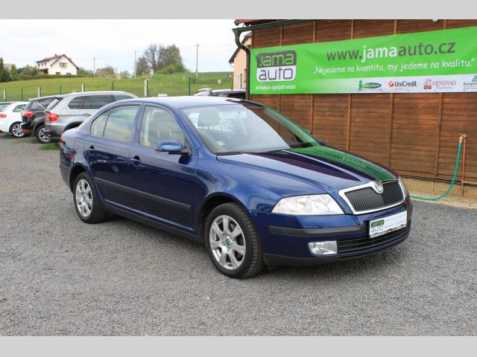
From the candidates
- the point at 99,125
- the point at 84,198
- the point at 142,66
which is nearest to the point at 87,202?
the point at 84,198

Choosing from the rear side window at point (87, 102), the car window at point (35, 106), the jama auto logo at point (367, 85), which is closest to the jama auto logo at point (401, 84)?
the jama auto logo at point (367, 85)

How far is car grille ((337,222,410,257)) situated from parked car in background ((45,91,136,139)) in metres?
13.2

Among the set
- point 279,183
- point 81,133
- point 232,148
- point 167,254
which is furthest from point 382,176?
point 81,133

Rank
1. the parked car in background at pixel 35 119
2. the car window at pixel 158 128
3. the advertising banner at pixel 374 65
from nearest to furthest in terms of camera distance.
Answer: the car window at pixel 158 128, the advertising banner at pixel 374 65, the parked car in background at pixel 35 119

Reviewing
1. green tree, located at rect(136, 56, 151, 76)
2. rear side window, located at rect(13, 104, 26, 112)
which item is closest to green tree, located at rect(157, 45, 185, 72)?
green tree, located at rect(136, 56, 151, 76)

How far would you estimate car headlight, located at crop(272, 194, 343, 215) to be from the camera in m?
4.43

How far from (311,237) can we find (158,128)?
229 cm

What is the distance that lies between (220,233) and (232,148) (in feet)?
2.98

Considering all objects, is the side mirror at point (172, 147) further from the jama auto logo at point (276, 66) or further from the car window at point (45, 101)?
the car window at point (45, 101)

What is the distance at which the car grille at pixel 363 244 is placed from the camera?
14.8 ft

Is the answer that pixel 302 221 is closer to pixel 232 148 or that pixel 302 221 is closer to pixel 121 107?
pixel 232 148

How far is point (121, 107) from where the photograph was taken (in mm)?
6535

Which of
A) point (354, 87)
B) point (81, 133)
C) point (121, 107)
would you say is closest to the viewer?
point (121, 107)

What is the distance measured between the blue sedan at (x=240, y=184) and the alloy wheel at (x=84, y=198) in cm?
11
